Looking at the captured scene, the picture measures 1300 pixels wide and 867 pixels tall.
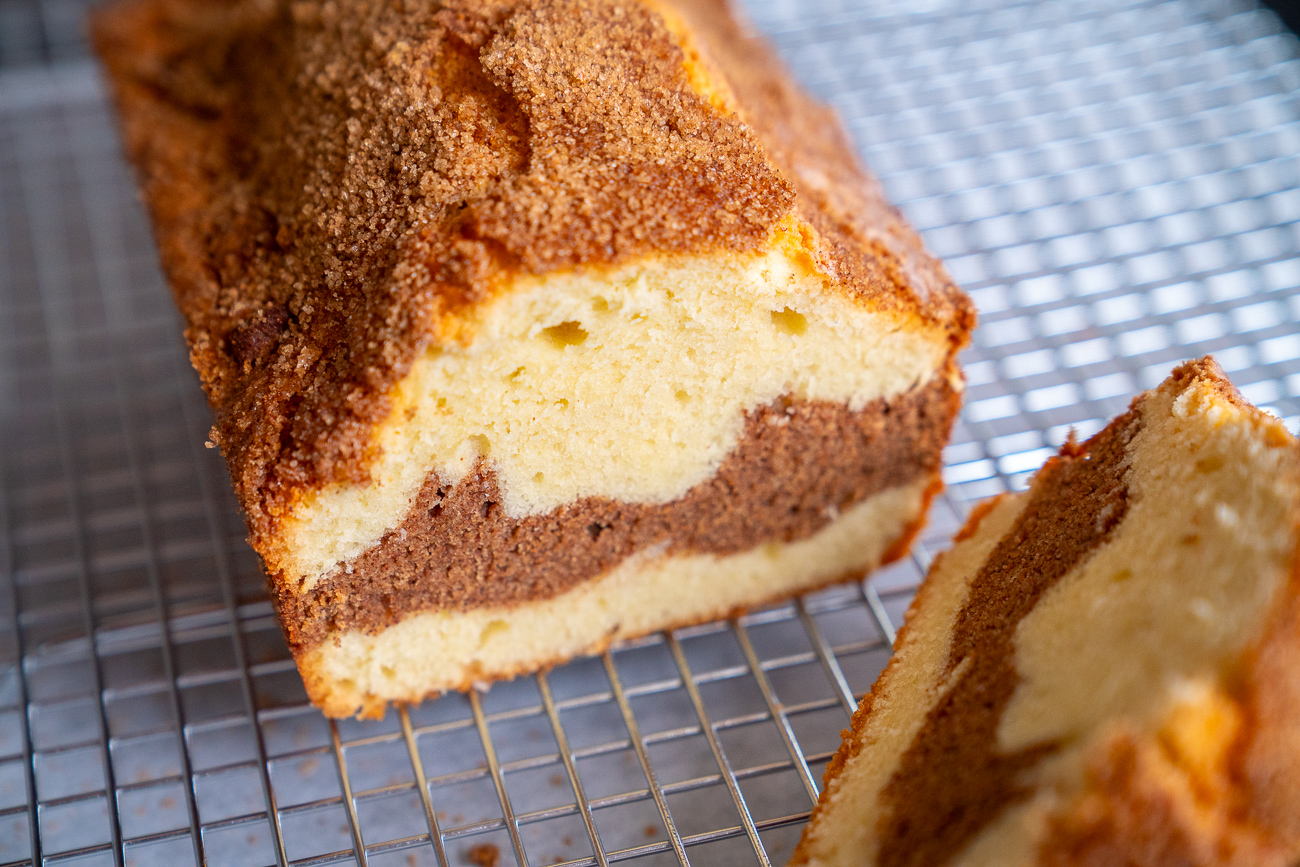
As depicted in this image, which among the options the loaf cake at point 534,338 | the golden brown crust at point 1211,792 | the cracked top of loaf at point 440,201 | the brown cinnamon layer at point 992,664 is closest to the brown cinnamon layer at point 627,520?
the loaf cake at point 534,338

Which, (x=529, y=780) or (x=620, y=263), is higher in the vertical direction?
(x=620, y=263)

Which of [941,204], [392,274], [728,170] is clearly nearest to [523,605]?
[392,274]

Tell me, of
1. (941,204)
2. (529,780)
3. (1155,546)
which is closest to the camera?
(1155,546)

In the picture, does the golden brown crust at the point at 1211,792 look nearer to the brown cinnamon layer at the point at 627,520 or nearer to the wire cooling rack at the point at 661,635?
the wire cooling rack at the point at 661,635

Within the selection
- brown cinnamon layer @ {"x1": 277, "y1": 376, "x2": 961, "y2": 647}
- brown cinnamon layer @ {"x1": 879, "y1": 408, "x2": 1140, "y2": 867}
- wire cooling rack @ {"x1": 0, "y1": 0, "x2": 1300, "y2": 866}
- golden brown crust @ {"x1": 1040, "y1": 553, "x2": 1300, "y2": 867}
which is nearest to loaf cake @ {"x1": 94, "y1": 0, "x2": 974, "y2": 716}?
brown cinnamon layer @ {"x1": 277, "y1": 376, "x2": 961, "y2": 647}

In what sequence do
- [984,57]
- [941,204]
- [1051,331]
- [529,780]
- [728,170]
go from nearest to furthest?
[728,170] → [529,780] → [1051,331] → [941,204] → [984,57]

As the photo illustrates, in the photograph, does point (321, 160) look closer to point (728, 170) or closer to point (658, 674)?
point (728, 170)

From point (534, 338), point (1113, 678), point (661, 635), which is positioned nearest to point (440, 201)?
point (534, 338)

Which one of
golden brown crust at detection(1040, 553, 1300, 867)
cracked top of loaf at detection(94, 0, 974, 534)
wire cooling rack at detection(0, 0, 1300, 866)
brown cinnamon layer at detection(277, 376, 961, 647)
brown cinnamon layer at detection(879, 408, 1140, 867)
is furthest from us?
wire cooling rack at detection(0, 0, 1300, 866)

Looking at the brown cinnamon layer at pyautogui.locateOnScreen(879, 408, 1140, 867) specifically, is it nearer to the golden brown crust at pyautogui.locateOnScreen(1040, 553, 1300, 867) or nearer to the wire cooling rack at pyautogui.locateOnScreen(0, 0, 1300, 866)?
the golden brown crust at pyautogui.locateOnScreen(1040, 553, 1300, 867)
